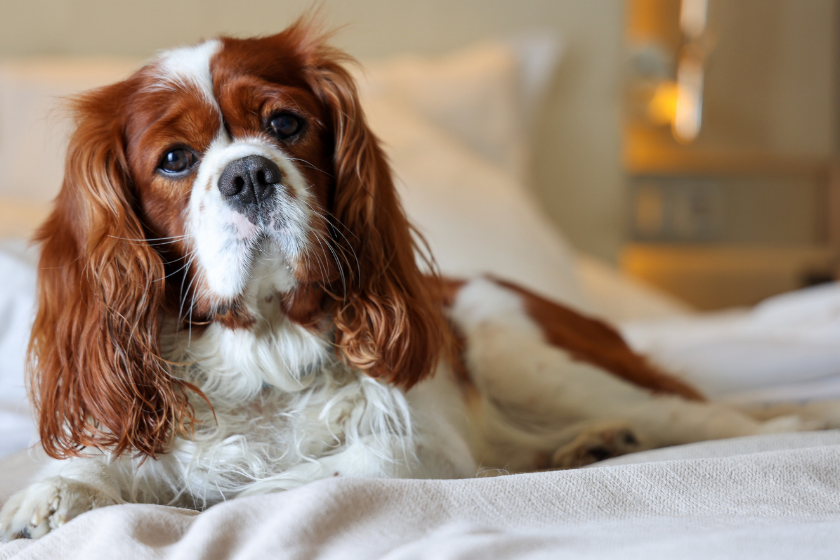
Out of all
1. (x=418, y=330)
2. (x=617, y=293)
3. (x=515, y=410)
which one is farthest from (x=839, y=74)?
(x=418, y=330)

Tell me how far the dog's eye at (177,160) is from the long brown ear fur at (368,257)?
0.20 m

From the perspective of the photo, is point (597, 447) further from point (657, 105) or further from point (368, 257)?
point (657, 105)

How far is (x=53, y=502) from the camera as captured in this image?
0.84 meters

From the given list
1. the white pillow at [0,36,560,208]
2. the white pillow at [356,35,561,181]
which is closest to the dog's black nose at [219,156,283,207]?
the white pillow at [0,36,560,208]

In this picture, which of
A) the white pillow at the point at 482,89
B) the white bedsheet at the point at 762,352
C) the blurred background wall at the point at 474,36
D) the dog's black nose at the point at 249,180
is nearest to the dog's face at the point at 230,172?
the dog's black nose at the point at 249,180

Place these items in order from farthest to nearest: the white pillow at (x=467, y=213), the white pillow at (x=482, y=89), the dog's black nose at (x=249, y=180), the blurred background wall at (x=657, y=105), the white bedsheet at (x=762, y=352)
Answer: the blurred background wall at (x=657, y=105) < the white pillow at (x=482, y=89) < the white pillow at (x=467, y=213) < the white bedsheet at (x=762, y=352) < the dog's black nose at (x=249, y=180)

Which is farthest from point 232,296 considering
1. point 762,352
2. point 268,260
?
point 762,352

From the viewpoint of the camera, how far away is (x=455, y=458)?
1073 mm

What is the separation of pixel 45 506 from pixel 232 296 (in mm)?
313

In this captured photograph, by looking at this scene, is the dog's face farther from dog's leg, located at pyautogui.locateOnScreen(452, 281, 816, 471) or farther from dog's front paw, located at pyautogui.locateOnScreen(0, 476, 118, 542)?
dog's leg, located at pyautogui.locateOnScreen(452, 281, 816, 471)

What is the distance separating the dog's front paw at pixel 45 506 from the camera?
0.82m

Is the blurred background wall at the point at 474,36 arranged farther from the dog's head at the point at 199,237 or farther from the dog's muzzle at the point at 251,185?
the dog's muzzle at the point at 251,185

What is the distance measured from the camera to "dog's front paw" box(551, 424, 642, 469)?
1.24 m

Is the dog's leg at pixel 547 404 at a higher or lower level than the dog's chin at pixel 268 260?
lower
